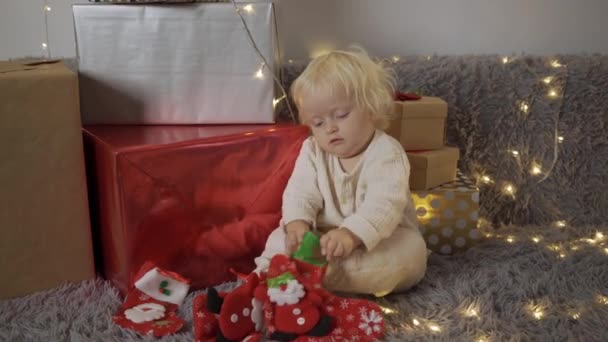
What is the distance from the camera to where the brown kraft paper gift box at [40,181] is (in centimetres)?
103

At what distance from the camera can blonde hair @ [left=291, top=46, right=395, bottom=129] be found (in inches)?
41.4

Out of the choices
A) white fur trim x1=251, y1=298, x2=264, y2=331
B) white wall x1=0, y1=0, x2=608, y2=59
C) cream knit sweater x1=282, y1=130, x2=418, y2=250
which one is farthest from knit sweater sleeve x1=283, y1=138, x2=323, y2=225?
white wall x1=0, y1=0, x2=608, y2=59

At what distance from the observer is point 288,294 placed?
36.4 inches

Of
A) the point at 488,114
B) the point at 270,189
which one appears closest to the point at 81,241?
the point at 270,189

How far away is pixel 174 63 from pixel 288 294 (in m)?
0.53

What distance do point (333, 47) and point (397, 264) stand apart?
2.25 ft

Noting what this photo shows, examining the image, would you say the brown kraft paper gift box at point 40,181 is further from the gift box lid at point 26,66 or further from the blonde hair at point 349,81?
the blonde hair at point 349,81

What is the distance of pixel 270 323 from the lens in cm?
93

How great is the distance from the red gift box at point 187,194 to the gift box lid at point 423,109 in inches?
9.0

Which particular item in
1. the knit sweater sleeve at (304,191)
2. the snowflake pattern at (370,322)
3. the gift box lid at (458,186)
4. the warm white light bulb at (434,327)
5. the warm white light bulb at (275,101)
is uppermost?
the warm white light bulb at (275,101)

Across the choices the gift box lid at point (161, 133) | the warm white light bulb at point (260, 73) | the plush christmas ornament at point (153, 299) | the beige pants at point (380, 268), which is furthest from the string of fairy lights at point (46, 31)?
the beige pants at point (380, 268)

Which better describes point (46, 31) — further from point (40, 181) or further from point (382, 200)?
point (382, 200)

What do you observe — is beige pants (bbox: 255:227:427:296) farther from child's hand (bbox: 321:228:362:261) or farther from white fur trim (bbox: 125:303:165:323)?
white fur trim (bbox: 125:303:165:323)

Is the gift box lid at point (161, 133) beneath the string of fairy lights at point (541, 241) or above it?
above
